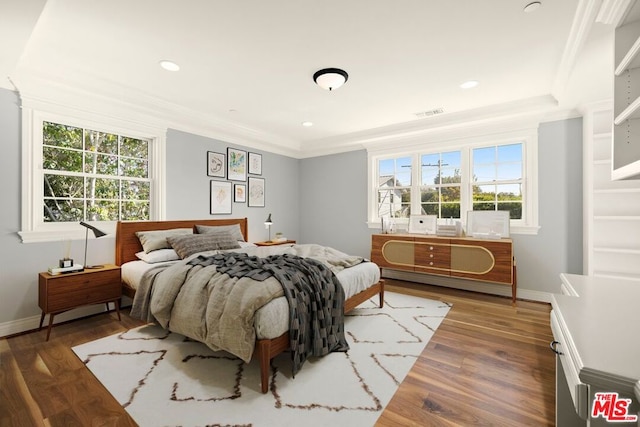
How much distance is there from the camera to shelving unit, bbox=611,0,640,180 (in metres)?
1.43

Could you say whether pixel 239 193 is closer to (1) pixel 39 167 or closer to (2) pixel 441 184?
(1) pixel 39 167

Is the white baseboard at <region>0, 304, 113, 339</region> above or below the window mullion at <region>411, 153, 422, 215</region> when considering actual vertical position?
below

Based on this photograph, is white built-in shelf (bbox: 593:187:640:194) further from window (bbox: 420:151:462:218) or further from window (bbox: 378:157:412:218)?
window (bbox: 378:157:412:218)

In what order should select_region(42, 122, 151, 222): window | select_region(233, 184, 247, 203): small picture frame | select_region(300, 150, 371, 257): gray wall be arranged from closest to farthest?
1. select_region(42, 122, 151, 222): window
2. select_region(233, 184, 247, 203): small picture frame
3. select_region(300, 150, 371, 257): gray wall

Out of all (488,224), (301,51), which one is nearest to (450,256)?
(488,224)

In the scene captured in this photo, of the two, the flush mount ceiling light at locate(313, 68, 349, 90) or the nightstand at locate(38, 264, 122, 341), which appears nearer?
the nightstand at locate(38, 264, 122, 341)

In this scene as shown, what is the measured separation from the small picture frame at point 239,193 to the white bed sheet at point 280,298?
74.9 inches

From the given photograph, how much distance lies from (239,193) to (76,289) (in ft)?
8.51

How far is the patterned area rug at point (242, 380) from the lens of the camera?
1.70 meters

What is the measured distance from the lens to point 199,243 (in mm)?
3496

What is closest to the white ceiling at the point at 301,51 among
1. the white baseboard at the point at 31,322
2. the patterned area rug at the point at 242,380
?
the white baseboard at the point at 31,322

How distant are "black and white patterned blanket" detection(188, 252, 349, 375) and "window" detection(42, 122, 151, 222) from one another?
5.66ft

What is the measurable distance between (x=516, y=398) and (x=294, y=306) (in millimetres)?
1554

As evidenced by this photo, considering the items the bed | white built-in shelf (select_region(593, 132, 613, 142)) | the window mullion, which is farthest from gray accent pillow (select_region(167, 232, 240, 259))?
white built-in shelf (select_region(593, 132, 613, 142))
